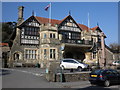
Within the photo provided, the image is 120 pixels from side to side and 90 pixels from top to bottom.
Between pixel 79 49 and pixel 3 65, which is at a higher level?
pixel 79 49

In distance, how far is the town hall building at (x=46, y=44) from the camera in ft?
98.9

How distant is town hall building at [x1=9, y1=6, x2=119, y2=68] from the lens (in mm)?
30142

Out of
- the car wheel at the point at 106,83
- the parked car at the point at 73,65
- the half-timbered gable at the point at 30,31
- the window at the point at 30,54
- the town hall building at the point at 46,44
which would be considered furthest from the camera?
the window at the point at 30,54

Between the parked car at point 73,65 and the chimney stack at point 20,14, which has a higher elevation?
the chimney stack at point 20,14

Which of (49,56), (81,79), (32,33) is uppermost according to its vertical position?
(32,33)

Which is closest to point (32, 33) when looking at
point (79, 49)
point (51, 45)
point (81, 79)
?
point (51, 45)

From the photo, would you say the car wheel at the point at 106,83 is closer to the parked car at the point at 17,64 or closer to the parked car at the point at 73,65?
the parked car at the point at 73,65

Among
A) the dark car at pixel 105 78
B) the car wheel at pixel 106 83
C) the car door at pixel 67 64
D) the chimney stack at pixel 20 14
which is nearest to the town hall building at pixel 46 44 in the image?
the chimney stack at pixel 20 14

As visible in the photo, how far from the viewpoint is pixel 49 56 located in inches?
1168

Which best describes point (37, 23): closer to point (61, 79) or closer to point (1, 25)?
point (61, 79)

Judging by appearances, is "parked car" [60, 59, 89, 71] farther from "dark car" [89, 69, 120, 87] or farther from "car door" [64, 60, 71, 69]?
"dark car" [89, 69, 120, 87]

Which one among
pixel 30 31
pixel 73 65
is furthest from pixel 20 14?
pixel 73 65

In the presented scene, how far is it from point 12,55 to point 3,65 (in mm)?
2818

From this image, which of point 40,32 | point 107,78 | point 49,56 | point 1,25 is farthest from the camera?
point 1,25
